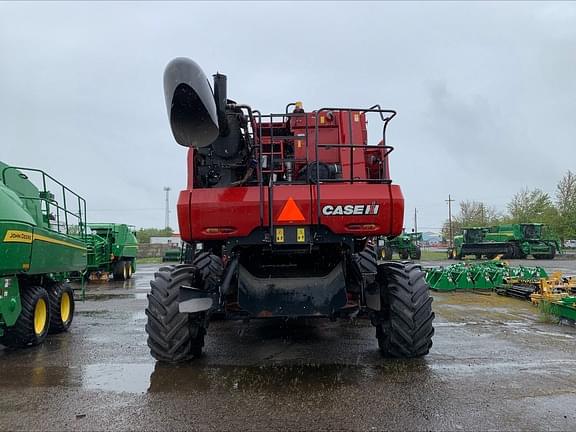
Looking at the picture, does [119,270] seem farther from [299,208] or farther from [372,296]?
[299,208]

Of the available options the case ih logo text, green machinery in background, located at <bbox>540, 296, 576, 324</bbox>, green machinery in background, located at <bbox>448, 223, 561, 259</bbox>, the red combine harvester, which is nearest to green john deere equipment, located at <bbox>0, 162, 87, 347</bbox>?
the red combine harvester

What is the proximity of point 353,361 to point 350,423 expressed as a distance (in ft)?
5.90

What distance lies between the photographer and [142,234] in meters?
73.1

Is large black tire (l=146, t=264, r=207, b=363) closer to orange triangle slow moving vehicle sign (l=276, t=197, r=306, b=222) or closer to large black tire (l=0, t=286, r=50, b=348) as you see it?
orange triangle slow moving vehicle sign (l=276, t=197, r=306, b=222)

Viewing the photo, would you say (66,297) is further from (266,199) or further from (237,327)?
(266,199)

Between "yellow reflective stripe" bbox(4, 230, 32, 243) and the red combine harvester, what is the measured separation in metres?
1.82

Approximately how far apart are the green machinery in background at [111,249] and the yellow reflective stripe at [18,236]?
1048 centimetres

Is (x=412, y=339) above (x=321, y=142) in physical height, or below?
below

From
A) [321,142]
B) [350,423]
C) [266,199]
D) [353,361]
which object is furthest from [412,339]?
[321,142]

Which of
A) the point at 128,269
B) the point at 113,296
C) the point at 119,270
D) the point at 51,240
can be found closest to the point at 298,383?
the point at 51,240

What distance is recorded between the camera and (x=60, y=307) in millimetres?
7480

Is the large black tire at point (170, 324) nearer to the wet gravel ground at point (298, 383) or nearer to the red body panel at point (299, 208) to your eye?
the wet gravel ground at point (298, 383)

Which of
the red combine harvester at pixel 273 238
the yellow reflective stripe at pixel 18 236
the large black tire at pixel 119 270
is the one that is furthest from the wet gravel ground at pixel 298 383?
the large black tire at pixel 119 270

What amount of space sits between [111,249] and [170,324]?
14.1m
